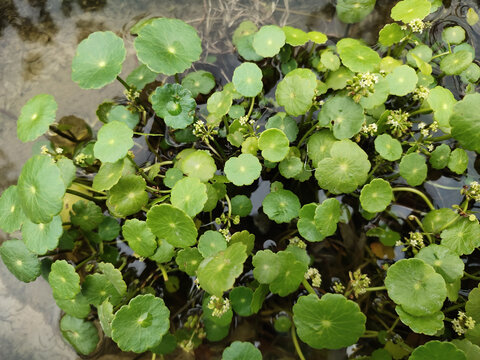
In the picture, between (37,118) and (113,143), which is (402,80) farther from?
(37,118)

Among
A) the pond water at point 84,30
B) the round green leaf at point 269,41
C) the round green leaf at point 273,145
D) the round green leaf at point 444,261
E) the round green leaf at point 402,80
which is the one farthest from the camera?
the pond water at point 84,30

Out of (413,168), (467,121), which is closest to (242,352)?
(413,168)

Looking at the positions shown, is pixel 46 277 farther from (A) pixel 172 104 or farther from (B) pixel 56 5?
(B) pixel 56 5

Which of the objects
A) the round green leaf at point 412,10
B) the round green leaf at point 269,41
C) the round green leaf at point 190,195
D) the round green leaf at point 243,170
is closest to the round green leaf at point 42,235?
the round green leaf at point 190,195

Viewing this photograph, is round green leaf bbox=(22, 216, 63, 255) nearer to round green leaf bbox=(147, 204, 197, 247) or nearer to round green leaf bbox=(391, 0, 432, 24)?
round green leaf bbox=(147, 204, 197, 247)

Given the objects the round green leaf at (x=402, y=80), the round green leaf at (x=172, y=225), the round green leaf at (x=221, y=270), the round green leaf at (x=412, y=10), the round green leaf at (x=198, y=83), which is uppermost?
the round green leaf at (x=412, y=10)

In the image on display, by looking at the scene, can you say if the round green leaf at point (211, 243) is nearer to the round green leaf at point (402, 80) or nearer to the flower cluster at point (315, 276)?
the flower cluster at point (315, 276)

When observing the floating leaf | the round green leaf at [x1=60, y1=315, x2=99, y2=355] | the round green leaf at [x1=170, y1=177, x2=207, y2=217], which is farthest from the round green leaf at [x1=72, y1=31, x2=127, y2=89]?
the round green leaf at [x1=60, y1=315, x2=99, y2=355]

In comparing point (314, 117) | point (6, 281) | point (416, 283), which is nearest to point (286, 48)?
point (314, 117)
